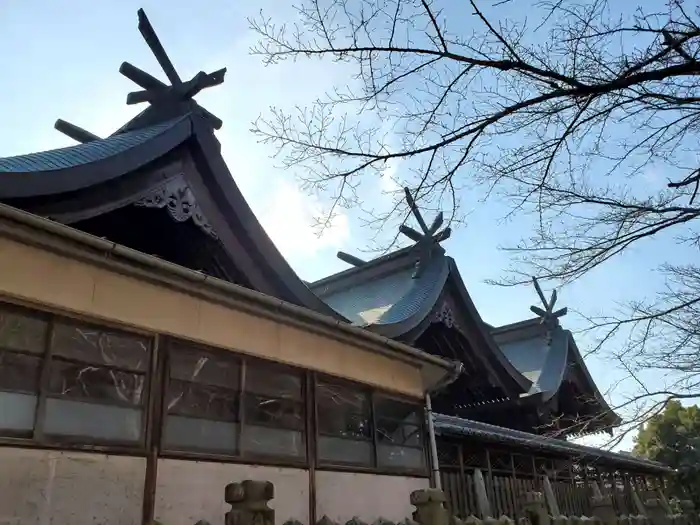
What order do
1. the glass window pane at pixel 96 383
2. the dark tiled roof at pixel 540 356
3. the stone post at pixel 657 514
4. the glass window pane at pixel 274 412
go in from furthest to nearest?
the dark tiled roof at pixel 540 356 < the stone post at pixel 657 514 < the glass window pane at pixel 274 412 < the glass window pane at pixel 96 383

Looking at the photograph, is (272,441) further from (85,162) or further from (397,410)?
(85,162)

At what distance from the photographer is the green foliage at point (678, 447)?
757 inches

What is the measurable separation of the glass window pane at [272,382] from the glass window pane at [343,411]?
0.38m

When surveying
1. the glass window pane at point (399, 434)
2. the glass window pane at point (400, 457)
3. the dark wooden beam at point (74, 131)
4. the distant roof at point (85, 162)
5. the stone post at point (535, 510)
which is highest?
the dark wooden beam at point (74, 131)

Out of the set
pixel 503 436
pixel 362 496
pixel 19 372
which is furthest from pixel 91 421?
pixel 503 436

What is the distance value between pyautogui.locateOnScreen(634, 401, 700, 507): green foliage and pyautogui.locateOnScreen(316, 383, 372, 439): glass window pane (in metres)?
15.4

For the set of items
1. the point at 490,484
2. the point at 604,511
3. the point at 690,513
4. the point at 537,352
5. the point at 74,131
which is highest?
the point at 74,131

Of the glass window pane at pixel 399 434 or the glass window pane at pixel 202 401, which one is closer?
the glass window pane at pixel 202 401

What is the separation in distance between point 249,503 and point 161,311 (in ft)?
9.48

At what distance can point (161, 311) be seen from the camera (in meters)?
5.81

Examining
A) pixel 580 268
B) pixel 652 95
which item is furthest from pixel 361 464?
pixel 652 95

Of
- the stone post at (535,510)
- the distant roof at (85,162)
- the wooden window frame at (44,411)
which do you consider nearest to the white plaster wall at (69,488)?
the wooden window frame at (44,411)

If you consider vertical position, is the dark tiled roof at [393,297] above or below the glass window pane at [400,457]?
above

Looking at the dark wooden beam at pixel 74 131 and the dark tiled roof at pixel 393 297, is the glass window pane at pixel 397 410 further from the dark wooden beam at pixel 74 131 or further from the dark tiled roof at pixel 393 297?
the dark wooden beam at pixel 74 131
